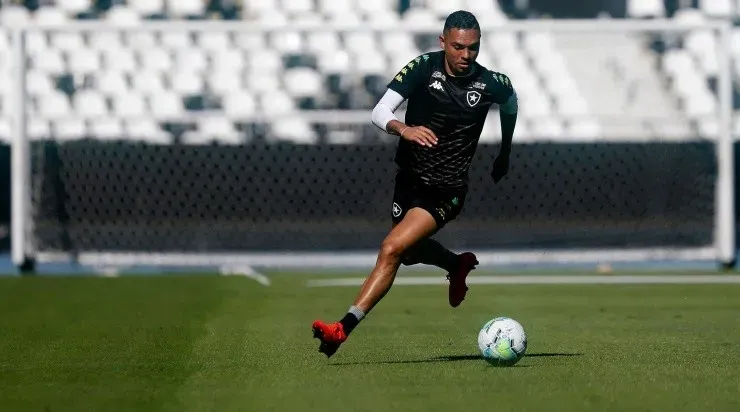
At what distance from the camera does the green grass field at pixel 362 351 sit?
6.44 m

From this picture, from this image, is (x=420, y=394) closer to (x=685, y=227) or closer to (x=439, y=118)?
(x=439, y=118)

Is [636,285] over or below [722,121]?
below

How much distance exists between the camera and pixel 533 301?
493 inches

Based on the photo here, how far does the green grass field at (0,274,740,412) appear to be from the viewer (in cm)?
644

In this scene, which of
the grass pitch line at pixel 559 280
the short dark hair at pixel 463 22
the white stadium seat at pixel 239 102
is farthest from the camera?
the white stadium seat at pixel 239 102

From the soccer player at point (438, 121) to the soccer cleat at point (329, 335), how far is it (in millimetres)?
440

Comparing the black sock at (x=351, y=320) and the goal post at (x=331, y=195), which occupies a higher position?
the black sock at (x=351, y=320)

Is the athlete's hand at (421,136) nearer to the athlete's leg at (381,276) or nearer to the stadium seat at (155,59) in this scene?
the athlete's leg at (381,276)

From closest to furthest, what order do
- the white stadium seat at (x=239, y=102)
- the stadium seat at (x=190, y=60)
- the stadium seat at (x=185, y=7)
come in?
1. the white stadium seat at (x=239, y=102)
2. the stadium seat at (x=190, y=60)
3. the stadium seat at (x=185, y=7)

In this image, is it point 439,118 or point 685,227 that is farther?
point 685,227

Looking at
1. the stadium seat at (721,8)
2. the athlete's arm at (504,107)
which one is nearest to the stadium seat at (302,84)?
the stadium seat at (721,8)

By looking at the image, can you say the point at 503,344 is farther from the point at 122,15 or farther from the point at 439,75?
the point at 122,15

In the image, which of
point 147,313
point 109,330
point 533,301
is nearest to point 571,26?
point 533,301

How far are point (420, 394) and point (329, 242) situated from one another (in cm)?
1044
